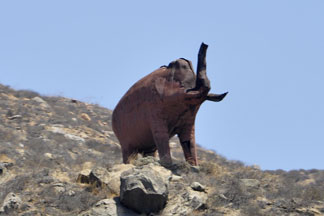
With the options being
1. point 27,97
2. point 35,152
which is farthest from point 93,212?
point 27,97

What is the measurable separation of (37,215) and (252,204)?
195 inches

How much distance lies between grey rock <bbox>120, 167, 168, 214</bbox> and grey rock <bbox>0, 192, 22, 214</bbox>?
250cm

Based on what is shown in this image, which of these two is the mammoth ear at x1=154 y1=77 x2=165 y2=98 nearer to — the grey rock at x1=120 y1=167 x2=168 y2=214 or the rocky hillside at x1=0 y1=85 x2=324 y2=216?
the rocky hillside at x1=0 y1=85 x2=324 y2=216

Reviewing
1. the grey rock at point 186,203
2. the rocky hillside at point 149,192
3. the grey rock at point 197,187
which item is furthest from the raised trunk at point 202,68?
the grey rock at point 186,203

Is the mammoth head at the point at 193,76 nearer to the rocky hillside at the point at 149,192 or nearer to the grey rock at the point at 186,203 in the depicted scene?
the rocky hillside at the point at 149,192

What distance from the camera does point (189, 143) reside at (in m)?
17.0

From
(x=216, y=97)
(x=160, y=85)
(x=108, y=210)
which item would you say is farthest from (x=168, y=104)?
(x=108, y=210)

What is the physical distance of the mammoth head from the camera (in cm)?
1581


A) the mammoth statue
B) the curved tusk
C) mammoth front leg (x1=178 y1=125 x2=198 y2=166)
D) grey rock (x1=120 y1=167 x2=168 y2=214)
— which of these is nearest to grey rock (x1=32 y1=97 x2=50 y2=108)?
the mammoth statue

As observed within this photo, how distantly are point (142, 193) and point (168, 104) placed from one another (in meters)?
3.67

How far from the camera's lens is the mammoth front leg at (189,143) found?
1694cm

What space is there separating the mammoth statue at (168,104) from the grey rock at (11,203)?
4.02 m

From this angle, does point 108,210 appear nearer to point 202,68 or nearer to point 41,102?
point 202,68

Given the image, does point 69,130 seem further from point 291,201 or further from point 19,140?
point 291,201
